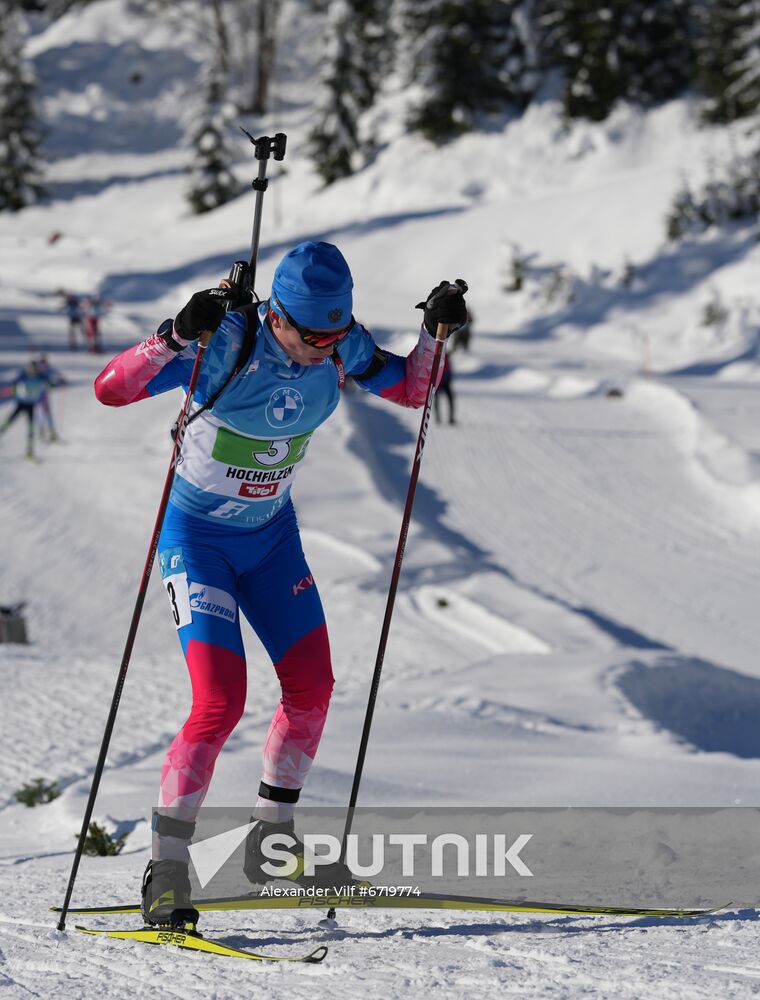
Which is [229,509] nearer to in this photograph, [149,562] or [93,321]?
[149,562]

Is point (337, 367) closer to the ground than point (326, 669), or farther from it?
farther from it

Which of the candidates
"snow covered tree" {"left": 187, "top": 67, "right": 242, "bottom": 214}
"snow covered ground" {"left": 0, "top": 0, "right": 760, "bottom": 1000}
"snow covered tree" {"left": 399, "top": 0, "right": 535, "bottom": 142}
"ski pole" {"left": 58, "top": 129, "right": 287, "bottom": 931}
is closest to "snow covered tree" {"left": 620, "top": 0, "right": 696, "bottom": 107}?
"snow covered ground" {"left": 0, "top": 0, "right": 760, "bottom": 1000}

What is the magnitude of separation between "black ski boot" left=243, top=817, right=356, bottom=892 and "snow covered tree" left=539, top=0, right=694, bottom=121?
42.6 meters

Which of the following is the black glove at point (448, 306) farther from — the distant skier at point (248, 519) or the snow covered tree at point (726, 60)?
the snow covered tree at point (726, 60)

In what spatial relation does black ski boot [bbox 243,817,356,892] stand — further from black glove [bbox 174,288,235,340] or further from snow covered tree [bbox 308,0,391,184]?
snow covered tree [bbox 308,0,391,184]

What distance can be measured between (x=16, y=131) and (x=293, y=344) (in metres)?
57.9

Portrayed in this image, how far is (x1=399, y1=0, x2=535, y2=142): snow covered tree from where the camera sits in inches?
1721

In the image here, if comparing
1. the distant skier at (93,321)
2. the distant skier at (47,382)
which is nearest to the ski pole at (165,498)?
the distant skier at (47,382)

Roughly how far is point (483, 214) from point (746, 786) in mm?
36398

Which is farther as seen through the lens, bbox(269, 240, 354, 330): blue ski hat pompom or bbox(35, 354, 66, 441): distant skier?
bbox(35, 354, 66, 441): distant skier

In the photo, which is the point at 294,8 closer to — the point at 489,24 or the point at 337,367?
the point at 489,24

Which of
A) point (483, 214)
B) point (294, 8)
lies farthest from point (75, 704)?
point (294, 8)

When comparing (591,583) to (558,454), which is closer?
(591,583)

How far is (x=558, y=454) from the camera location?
19.9m
